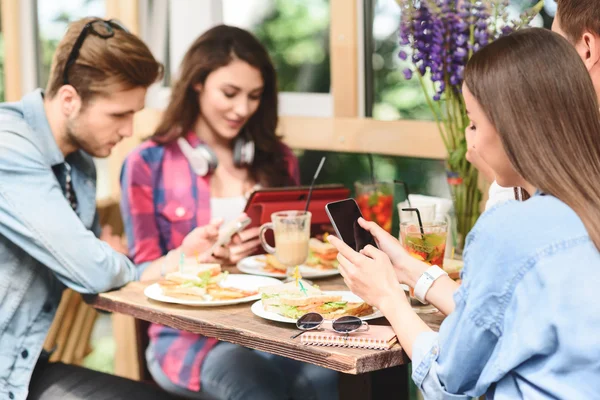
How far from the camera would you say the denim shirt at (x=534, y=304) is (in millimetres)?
1409

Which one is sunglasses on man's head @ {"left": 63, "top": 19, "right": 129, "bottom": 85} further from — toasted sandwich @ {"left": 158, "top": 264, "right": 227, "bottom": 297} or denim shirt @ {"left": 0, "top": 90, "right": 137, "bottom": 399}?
toasted sandwich @ {"left": 158, "top": 264, "right": 227, "bottom": 297}

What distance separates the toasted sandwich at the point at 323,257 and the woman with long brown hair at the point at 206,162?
40 cm

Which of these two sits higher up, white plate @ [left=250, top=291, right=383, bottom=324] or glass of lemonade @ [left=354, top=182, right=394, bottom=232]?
glass of lemonade @ [left=354, top=182, right=394, bottom=232]

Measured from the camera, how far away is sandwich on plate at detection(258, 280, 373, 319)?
1.93 m

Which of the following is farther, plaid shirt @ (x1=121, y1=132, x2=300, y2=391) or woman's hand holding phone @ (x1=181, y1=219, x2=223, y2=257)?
plaid shirt @ (x1=121, y1=132, x2=300, y2=391)

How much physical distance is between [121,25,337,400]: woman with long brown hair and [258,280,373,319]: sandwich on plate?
700 millimetres

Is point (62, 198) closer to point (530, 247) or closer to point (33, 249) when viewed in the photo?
point (33, 249)

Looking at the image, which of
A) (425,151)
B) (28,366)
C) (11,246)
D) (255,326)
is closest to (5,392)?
(28,366)

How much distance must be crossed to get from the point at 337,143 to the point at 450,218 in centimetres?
83

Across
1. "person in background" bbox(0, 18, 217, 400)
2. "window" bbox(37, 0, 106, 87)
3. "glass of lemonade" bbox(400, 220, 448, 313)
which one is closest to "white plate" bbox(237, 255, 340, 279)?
"person in background" bbox(0, 18, 217, 400)

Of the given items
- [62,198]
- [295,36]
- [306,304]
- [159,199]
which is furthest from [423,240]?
[295,36]

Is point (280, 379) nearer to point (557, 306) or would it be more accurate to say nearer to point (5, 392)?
point (5, 392)

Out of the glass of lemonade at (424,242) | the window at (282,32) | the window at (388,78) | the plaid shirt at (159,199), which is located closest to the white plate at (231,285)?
the glass of lemonade at (424,242)

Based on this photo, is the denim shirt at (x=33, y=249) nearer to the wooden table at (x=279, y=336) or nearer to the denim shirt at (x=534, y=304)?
the wooden table at (x=279, y=336)
